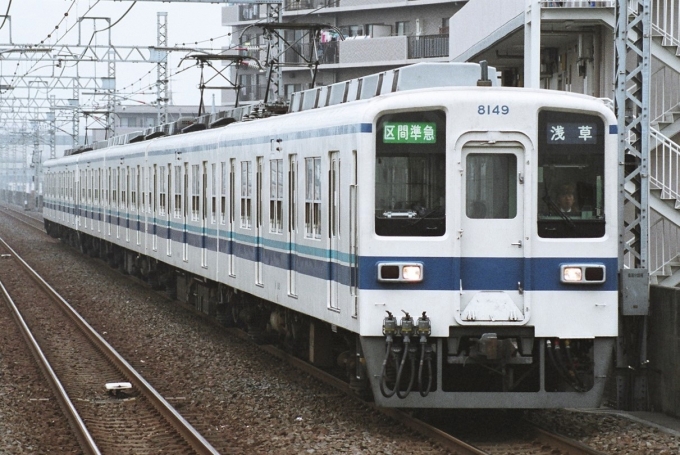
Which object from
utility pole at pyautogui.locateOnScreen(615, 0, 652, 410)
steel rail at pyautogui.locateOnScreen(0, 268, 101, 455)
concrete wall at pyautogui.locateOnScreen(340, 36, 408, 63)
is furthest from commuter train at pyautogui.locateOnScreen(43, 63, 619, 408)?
concrete wall at pyautogui.locateOnScreen(340, 36, 408, 63)

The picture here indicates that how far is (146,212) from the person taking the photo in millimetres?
21562

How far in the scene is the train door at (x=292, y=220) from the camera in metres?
11.4

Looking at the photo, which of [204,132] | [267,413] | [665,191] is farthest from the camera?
[204,132]

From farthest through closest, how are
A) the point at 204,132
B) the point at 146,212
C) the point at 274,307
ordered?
the point at 146,212 < the point at 204,132 < the point at 274,307

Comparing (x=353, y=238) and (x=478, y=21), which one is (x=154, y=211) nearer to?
(x=478, y=21)

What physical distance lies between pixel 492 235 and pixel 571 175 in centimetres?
74

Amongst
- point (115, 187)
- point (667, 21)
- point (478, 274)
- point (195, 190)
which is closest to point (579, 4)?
point (667, 21)

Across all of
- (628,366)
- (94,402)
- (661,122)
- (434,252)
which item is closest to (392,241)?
(434,252)

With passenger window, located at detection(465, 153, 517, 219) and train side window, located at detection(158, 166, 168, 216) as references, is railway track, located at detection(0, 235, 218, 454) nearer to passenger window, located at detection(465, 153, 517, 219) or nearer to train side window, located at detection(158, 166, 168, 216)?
train side window, located at detection(158, 166, 168, 216)

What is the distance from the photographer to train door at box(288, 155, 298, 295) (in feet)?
37.4

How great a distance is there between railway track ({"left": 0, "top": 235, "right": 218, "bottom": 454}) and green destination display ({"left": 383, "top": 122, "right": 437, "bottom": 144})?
8.46 ft

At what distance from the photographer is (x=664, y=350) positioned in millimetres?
10070

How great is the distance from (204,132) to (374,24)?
30.9 m

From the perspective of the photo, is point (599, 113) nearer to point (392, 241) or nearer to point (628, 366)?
point (392, 241)
